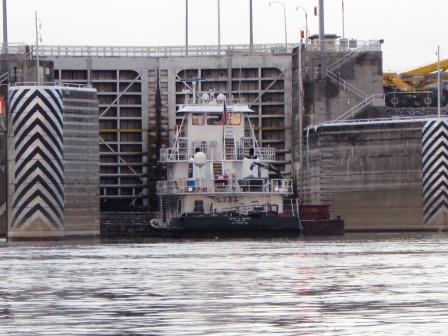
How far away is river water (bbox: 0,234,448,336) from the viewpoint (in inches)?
870

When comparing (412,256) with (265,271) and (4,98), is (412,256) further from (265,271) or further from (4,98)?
(4,98)

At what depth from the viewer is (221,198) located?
3435 inches

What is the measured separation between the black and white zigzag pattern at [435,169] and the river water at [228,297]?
1867 inches

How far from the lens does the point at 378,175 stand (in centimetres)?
9294

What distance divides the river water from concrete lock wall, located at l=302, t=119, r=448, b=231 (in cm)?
4707

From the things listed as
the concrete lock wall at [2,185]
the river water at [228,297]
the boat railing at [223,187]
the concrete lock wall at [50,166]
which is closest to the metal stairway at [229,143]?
the boat railing at [223,187]

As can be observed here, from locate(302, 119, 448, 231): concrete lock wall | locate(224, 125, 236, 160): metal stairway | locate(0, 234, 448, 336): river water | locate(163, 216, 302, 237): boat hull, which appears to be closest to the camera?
locate(0, 234, 448, 336): river water

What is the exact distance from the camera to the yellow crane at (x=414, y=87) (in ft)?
336

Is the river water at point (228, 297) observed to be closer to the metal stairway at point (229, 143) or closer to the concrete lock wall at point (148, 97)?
the metal stairway at point (229, 143)

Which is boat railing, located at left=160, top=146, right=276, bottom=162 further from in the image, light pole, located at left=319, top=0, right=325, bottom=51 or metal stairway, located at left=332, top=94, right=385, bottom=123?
light pole, located at left=319, top=0, right=325, bottom=51

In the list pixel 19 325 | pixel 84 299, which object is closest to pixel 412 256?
pixel 84 299

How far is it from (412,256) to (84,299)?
2060 cm

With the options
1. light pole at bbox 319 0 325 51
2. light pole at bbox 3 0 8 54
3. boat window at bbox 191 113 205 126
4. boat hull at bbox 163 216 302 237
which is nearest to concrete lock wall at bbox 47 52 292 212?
boat window at bbox 191 113 205 126

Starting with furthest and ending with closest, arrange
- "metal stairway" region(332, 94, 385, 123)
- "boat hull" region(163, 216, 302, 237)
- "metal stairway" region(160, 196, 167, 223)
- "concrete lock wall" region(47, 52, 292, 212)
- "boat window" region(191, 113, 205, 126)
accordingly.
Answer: "metal stairway" region(332, 94, 385, 123), "concrete lock wall" region(47, 52, 292, 212), "boat window" region(191, 113, 205, 126), "metal stairway" region(160, 196, 167, 223), "boat hull" region(163, 216, 302, 237)
